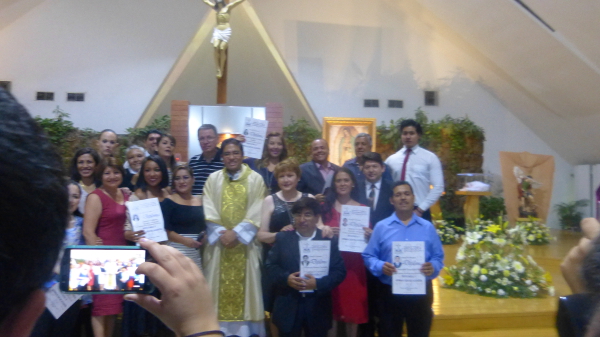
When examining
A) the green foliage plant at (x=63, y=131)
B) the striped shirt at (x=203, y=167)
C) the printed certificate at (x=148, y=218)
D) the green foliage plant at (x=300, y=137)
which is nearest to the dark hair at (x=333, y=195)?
the striped shirt at (x=203, y=167)

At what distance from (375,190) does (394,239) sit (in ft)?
1.92

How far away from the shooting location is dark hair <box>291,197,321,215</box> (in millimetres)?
3199

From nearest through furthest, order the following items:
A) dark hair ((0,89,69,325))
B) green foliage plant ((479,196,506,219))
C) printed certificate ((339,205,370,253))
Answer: dark hair ((0,89,69,325)), printed certificate ((339,205,370,253)), green foliage plant ((479,196,506,219))

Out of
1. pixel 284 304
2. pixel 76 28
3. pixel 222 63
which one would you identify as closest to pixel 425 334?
pixel 284 304

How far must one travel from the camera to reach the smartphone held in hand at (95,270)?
1054 millimetres

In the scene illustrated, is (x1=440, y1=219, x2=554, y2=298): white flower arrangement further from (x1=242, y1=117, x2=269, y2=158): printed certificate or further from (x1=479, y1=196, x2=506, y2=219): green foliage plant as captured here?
(x1=479, y1=196, x2=506, y2=219): green foliage plant

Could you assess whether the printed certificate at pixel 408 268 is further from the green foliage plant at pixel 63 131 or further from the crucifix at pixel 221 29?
the green foliage plant at pixel 63 131

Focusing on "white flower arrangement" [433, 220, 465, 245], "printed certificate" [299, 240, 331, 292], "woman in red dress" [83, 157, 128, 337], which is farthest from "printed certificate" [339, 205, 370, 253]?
"white flower arrangement" [433, 220, 465, 245]

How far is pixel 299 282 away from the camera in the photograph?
121 inches

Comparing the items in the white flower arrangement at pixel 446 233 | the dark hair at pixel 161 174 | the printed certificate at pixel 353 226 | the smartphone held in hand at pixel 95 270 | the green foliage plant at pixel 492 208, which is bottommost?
the white flower arrangement at pixel 446 233

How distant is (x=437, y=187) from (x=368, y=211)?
0.91 metres

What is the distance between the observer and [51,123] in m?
8.72

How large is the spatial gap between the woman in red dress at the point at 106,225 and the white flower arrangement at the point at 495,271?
3172 mm

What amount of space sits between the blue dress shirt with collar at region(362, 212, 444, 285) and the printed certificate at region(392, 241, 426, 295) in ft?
0.39
